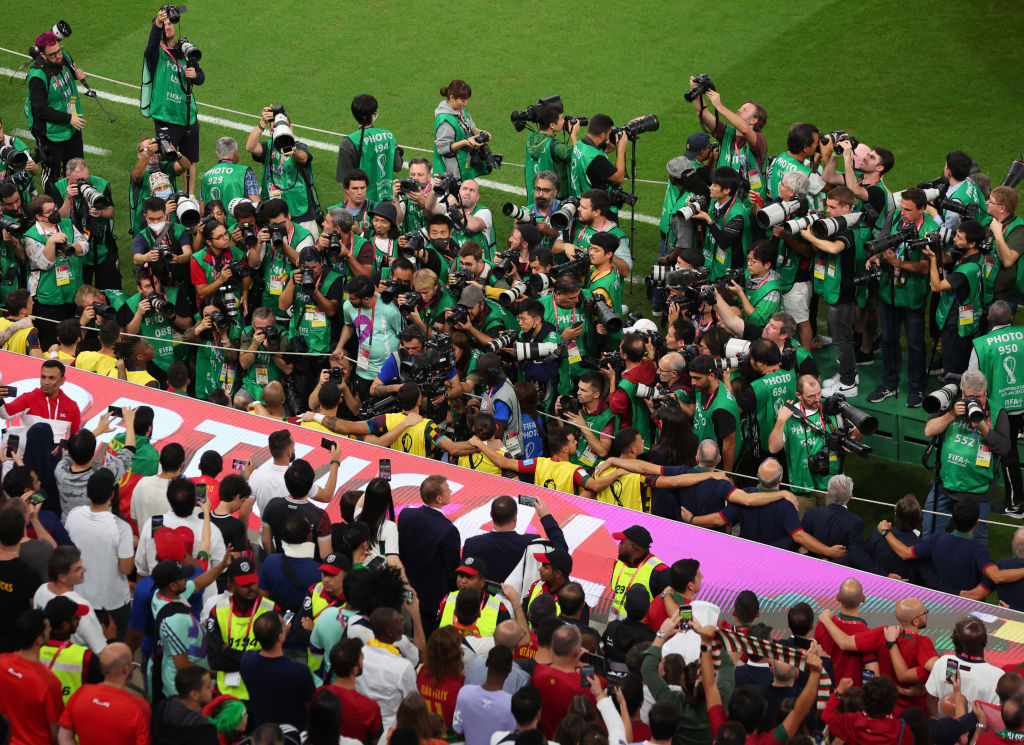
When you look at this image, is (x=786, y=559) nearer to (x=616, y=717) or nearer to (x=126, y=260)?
(x=616, y=717)

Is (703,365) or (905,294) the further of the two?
(905,294)

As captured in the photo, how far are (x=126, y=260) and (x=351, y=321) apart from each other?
4.18 meters

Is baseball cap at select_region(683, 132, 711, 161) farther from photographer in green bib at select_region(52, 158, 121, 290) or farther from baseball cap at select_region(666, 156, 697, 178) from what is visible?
photographer in green bib at select_region(52, 158, 121, 290)

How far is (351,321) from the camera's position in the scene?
9.70 meters

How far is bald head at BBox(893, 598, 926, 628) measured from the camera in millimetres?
6594

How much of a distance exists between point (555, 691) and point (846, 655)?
158cm

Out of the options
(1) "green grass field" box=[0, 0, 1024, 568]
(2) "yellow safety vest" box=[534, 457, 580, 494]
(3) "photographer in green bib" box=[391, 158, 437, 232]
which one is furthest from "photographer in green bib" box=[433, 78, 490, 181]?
(2) "yellow safety vest" box=[534, 457, 580, 494]

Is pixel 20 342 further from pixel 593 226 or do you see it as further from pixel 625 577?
pixel 625 577

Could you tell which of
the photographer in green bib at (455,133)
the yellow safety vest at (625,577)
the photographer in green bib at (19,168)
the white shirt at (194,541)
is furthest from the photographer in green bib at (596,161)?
the white shirt at (194,541)

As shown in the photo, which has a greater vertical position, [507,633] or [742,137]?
[742,137]

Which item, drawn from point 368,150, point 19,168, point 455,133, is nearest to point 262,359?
point 368,150

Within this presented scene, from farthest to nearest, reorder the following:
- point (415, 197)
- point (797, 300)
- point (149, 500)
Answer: point (415, 197), point (797, 300), point (149, 500)

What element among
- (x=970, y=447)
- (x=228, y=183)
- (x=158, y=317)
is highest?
(x=228, y=183)

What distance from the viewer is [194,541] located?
7.24 m
